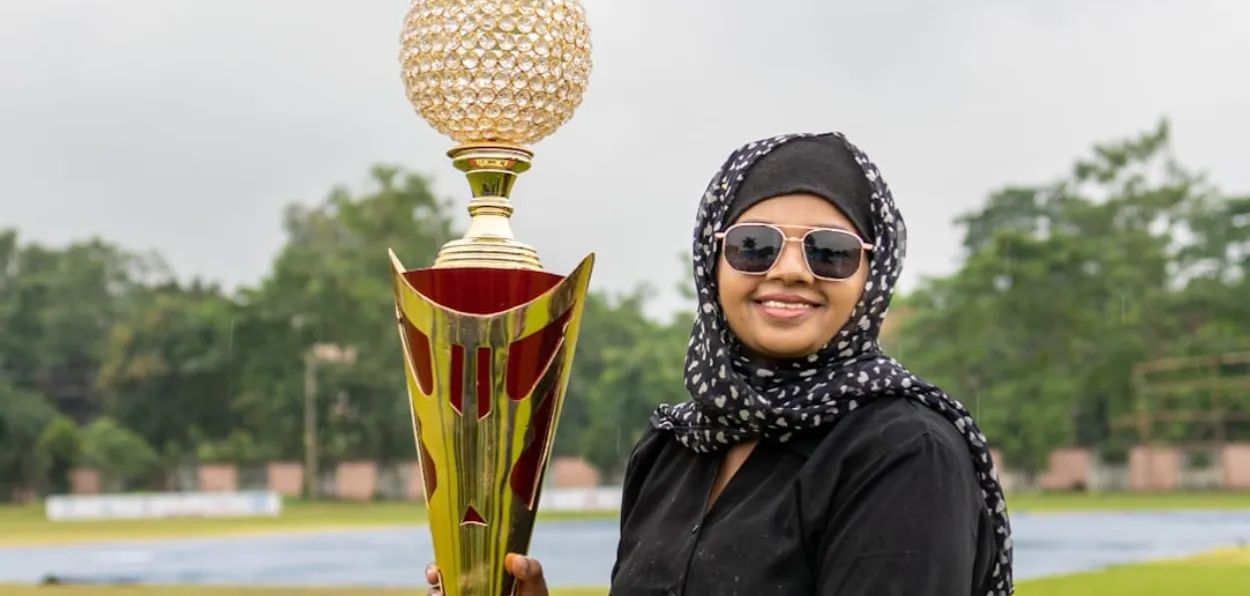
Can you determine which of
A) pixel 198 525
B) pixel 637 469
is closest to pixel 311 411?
pixel 198 525

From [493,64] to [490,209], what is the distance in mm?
260

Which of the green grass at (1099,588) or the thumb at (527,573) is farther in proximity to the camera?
the green grass at (1099,588)

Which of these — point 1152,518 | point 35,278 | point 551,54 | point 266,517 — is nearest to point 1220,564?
point 1152,518

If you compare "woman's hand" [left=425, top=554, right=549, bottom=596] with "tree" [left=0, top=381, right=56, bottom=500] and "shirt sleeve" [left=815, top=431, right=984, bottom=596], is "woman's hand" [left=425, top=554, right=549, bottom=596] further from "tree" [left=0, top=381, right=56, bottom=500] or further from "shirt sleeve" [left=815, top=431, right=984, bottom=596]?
"tree" [left=0, top=381, right=56, bottom=500]

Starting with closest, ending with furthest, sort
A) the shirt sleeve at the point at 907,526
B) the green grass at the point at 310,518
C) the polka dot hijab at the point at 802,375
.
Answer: the shirt sleeve at the point at 907,526
the polka dot hijab at the point at 802,375
the green grass at the point at 310,518

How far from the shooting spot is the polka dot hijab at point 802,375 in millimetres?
1584

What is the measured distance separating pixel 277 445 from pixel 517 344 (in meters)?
35.0

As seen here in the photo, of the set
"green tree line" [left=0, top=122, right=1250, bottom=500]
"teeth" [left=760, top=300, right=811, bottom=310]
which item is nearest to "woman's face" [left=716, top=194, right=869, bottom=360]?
"teeth" [left=760, top=300, right=811, bottom=310]

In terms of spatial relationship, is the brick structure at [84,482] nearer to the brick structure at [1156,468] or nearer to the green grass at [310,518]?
the green grass at [310,518]

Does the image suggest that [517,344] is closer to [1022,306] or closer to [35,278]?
[1022,306]

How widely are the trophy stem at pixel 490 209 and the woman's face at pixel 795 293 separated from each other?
67cm

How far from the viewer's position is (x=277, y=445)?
3606 centimetres

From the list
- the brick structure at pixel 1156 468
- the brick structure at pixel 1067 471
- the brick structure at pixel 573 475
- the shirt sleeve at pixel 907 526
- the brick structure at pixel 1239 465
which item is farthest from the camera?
the brick structure at pixel 573 475

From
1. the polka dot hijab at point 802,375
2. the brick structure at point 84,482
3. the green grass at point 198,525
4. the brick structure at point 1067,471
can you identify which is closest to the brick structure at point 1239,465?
the brick structure at point 1067,471
